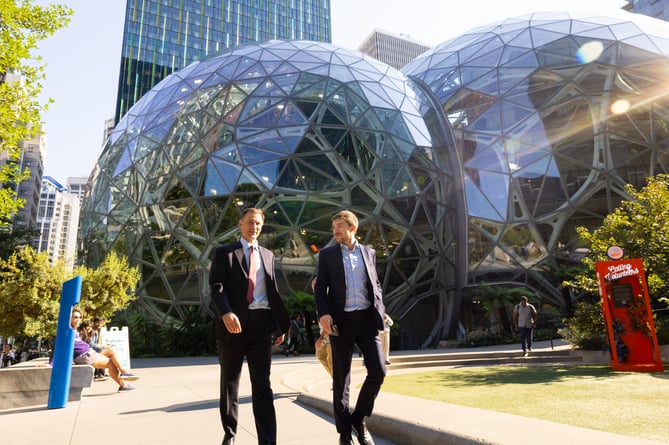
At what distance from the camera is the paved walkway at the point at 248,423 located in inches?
106

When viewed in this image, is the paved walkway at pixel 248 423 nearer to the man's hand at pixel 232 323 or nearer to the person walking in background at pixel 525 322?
the man's hand at pixel 232 323

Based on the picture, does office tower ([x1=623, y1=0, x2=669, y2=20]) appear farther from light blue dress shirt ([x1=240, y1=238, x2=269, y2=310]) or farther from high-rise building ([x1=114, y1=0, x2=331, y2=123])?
light blue dress shirt ([x1=240, y1=238, x2=269, y2=310])

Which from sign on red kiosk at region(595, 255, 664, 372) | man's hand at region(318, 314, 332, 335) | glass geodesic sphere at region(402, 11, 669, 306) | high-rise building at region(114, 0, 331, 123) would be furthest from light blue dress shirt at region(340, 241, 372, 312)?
high-rise building at region(114, 0, 331, 123)

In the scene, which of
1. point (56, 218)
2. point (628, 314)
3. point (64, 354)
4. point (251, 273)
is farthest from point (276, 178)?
point (56, 218)

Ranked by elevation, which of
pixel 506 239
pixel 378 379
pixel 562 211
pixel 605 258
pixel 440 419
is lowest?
pixel 440 419

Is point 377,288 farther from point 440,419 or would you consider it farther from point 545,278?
point 545,278

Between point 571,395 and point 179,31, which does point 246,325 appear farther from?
point 179,31

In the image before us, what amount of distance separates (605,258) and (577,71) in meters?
15.3

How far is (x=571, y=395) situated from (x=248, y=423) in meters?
3.82

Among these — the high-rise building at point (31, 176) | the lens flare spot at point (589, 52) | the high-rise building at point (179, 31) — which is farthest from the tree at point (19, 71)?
the high-rise building at point (31, 176)

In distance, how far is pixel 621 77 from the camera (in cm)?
2170

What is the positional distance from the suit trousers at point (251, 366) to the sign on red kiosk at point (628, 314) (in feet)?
25.9

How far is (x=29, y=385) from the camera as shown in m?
6.20

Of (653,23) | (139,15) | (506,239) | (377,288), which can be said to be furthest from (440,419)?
(139,15)
